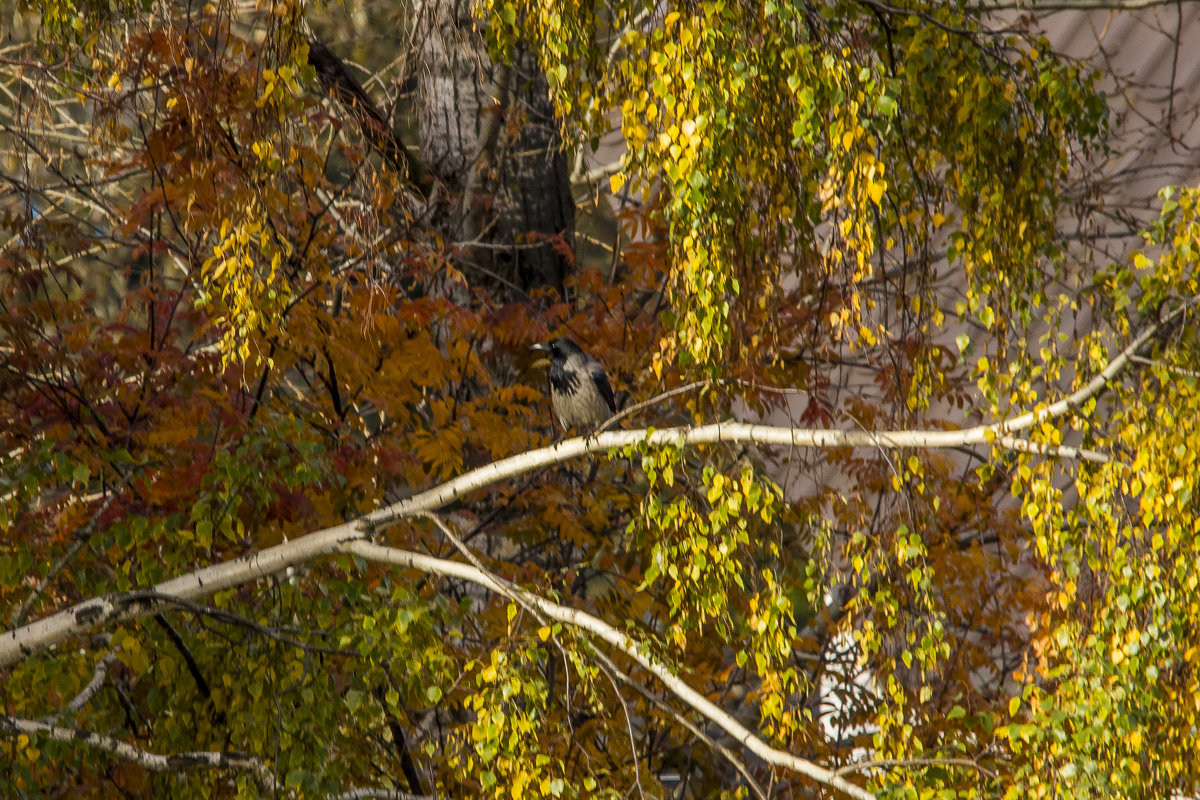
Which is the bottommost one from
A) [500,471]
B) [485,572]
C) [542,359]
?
[485,572]

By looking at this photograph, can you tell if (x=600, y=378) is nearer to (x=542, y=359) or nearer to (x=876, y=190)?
(x=542, y=359)

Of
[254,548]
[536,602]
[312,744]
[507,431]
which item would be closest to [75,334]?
[254,548]

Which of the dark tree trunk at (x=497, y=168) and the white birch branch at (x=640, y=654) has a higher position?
the dark tree trunk at (x=497, y=168)

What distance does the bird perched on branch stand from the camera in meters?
5.53

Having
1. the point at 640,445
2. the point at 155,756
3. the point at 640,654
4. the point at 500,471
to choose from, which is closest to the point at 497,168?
the point at 500,471

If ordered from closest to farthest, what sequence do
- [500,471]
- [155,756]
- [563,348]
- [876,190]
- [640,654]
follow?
[876,190] < [640,654] < [500,471] < [155,756] < [563,348]

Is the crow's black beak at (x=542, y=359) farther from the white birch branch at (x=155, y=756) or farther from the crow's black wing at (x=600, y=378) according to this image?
the white birch branch at (x=155, y=756)

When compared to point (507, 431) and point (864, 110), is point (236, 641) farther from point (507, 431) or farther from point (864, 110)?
point (864, 110)

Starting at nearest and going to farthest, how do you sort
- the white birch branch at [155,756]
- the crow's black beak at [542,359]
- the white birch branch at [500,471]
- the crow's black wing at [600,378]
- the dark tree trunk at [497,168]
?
1. the white birch branch at [500,471]
2. the white birch branch at [155,756]
3. the crow's black wing at [600,378]
4. the crow's black beak at [542,359]
5. the dark tree trunk at [497,168]

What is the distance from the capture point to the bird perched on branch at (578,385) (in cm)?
553

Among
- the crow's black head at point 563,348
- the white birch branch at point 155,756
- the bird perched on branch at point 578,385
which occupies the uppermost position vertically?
the crow's black head at point 563,348

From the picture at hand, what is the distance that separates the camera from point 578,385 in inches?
218

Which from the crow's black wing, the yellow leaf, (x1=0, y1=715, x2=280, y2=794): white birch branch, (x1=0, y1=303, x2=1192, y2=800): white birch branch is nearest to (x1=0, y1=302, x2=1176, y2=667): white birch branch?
(x1=0, y1=303, x2=1192, y2=800): white birch branch

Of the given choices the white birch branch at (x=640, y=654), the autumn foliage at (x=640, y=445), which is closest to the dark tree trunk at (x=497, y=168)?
the autumn foliage at (x=640, y=445)
